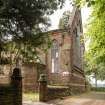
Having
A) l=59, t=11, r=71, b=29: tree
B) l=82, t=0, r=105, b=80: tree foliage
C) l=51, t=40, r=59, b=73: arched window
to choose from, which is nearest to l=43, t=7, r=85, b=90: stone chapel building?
l=51, t=40, r=59, b=73: arched window

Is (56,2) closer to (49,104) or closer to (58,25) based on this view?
(49,104)

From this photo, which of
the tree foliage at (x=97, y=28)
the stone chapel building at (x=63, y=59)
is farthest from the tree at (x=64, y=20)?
the tree foliage at (x=97, y=28)

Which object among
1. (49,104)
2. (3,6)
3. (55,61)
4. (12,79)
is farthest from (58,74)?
(3,6)

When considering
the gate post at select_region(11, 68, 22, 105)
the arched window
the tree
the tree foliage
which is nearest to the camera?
the tree foliage

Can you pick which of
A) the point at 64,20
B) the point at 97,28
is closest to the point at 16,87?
the point at 97,28

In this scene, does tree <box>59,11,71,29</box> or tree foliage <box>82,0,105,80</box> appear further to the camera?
tree <box>59,11,71,29</box>

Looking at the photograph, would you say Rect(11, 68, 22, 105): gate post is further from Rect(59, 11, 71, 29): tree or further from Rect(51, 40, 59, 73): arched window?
Rect(59, 11, 71, 29): tree

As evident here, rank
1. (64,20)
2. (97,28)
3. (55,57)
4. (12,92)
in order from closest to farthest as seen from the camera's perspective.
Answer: (97,28) < (12,92) < (55,57) < (64,20)

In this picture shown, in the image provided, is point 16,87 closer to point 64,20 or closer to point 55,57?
point 55,57

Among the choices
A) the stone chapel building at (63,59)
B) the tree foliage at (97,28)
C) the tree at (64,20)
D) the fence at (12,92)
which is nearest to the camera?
the tree foliage at (97,28)

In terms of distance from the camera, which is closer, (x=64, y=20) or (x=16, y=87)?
(x=16, y=87)

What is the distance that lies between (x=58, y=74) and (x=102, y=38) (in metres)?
24.3

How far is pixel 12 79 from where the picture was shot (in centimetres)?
2041

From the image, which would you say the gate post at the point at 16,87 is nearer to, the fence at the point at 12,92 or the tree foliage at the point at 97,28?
the fence at the point at 12,92
